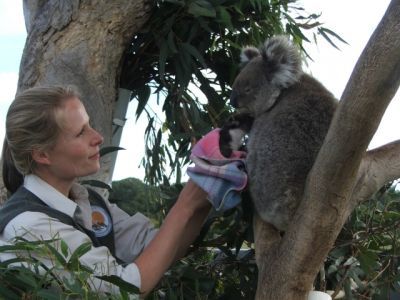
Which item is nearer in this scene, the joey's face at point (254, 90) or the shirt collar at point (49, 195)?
the shirt collar at point (49, 195)

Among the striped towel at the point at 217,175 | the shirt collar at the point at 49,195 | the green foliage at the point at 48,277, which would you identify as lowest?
the green foliage at the point at 48,277

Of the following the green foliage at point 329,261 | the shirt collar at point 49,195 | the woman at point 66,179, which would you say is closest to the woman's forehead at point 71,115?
the woman at point 66,179

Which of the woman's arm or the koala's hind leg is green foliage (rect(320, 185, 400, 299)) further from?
→ the woman's arm

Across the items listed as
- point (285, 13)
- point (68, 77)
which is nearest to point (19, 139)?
point (68, 77)

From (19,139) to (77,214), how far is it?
26 centimetres

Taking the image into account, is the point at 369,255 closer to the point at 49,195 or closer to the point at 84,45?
the point at 49,195

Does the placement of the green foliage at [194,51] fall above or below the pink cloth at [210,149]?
above

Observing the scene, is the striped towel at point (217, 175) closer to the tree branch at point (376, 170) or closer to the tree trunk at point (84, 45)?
the tree branch at point (376, 170)

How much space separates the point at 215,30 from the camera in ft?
9.10

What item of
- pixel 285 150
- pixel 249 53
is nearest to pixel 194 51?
pixel 249 53

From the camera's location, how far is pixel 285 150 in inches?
74.8

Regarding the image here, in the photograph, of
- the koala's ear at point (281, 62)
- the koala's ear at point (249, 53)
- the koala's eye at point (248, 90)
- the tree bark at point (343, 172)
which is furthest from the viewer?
the koala's ear at point (249, 53)

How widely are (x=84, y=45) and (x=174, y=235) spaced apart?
118cm

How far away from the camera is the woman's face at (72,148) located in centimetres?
166
